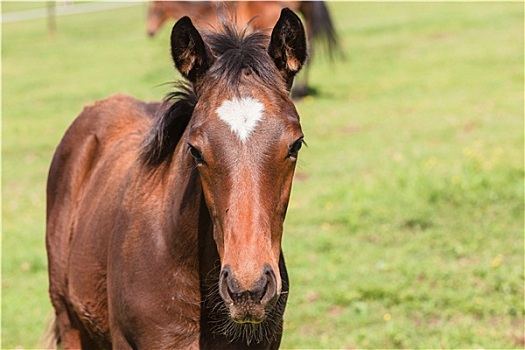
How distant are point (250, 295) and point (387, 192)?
6.10 meters

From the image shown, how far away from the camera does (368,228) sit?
7.91 meters

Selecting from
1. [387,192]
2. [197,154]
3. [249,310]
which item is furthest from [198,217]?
[387,192]

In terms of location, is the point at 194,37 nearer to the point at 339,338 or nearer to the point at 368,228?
the point at 339,338

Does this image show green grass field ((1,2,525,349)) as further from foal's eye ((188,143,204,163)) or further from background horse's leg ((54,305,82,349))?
background horse's leg ((54,305,82,349))

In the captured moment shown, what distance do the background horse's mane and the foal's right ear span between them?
0.06m

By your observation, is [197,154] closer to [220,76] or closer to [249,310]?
[220,76]

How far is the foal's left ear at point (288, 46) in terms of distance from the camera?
3.09 metres

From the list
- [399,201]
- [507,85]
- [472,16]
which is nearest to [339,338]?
[399,201]

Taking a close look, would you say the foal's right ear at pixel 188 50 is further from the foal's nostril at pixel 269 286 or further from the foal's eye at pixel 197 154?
the foal's nostril at pixel 269 286

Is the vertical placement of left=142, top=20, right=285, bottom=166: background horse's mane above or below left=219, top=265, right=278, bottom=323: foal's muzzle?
above

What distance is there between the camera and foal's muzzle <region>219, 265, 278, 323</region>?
260 cm

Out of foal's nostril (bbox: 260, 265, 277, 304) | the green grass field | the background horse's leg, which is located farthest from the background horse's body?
the green grass field

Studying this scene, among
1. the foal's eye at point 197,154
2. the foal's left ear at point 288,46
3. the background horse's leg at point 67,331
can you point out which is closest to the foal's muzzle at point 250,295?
the foal's eye at point 197,154

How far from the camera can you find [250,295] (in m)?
2.61
